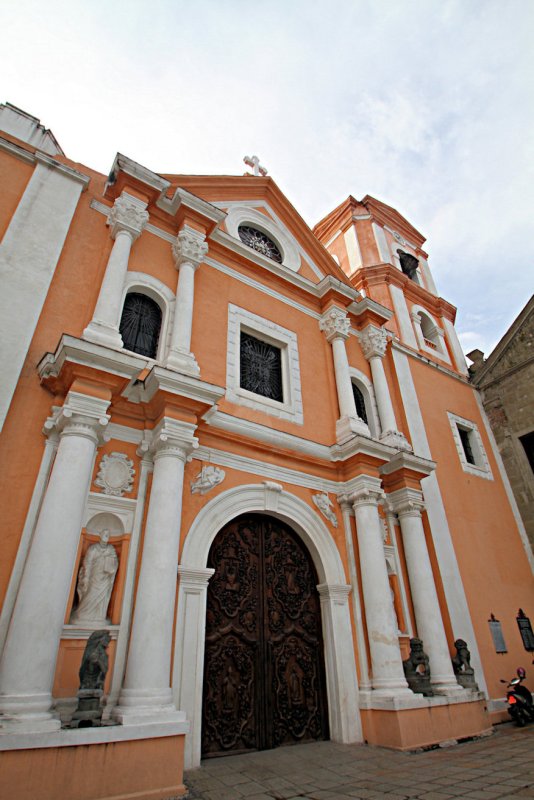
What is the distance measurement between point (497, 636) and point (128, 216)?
387 inches

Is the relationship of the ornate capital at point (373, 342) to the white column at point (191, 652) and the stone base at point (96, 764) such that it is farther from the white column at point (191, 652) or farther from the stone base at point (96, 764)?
the stone base at point (96, 764)

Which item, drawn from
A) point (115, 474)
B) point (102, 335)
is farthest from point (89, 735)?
point (102, 335)

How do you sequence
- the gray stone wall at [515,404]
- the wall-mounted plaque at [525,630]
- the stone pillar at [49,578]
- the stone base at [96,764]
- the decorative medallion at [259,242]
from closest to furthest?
the stone base at [96,764]
the stone pillar at [49,578]
the wall-mounted plaque at [525,630]
the decorative medallion at [259,242]
the gray stone wall at [515,404]

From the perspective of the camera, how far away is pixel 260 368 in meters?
8.30

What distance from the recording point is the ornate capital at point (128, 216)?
7.15m

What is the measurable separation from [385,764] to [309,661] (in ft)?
5.31

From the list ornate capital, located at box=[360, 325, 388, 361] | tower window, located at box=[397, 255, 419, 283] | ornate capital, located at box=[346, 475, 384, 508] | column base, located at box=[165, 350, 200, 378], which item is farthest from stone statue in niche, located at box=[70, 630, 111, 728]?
tower window, located at box=[397, 255, 419, 283]

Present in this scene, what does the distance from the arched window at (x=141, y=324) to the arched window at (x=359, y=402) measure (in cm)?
442

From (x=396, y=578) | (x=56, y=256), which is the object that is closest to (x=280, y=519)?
(x=396, y=578)

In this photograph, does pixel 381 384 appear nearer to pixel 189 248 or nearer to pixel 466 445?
pixel 466 445

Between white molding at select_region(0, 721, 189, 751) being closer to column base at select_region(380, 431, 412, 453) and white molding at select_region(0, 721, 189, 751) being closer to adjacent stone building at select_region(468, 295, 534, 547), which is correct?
column base at select_region(380, 431, 412, 453)

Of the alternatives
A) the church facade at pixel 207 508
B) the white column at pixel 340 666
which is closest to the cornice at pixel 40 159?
the church facade at pixel 207 508

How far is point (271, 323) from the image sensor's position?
880cm

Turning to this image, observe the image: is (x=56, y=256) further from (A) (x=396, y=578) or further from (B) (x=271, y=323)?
(A) (x=396, y=578)
